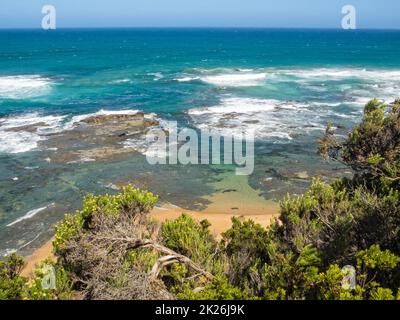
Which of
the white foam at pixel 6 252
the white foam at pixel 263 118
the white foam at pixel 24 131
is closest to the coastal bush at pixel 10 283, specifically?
the white foam at pixel 6 252

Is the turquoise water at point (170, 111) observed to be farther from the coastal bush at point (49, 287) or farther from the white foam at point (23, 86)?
the coastal bush at point (49, 287)

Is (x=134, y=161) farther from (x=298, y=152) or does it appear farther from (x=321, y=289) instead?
(x=321, y=289)

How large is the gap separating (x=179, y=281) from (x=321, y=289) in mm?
4021

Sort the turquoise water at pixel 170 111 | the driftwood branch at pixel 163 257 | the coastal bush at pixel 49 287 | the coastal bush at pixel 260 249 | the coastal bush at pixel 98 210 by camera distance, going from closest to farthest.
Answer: the coastal bush at pixel 260 249 → the coastal bush at pixel 49 287 → the driftwood branch at pixel 163 257 → the coastal bush at pixel 98 210 → the turquoise water at pixel 170 111

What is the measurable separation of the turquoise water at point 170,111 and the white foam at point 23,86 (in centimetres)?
14

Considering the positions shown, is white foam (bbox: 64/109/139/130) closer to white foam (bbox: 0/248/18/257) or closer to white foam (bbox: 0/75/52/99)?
white foam (bbox: 0/75/52/99)

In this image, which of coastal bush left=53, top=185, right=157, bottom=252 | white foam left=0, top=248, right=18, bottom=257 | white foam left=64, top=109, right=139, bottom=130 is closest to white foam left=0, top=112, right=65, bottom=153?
white foam left=64, top=109, right=139, bottom=130

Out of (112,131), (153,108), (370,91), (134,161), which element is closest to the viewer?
(134,161)

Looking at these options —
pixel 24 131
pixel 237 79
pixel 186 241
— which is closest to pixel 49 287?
pixel 186 241

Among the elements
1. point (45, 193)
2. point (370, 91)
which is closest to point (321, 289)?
point (45, 193)

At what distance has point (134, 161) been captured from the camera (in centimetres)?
3422

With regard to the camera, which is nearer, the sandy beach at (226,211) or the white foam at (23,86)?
the sandy beach at (226,211)

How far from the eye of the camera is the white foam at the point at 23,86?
58.4 metres
